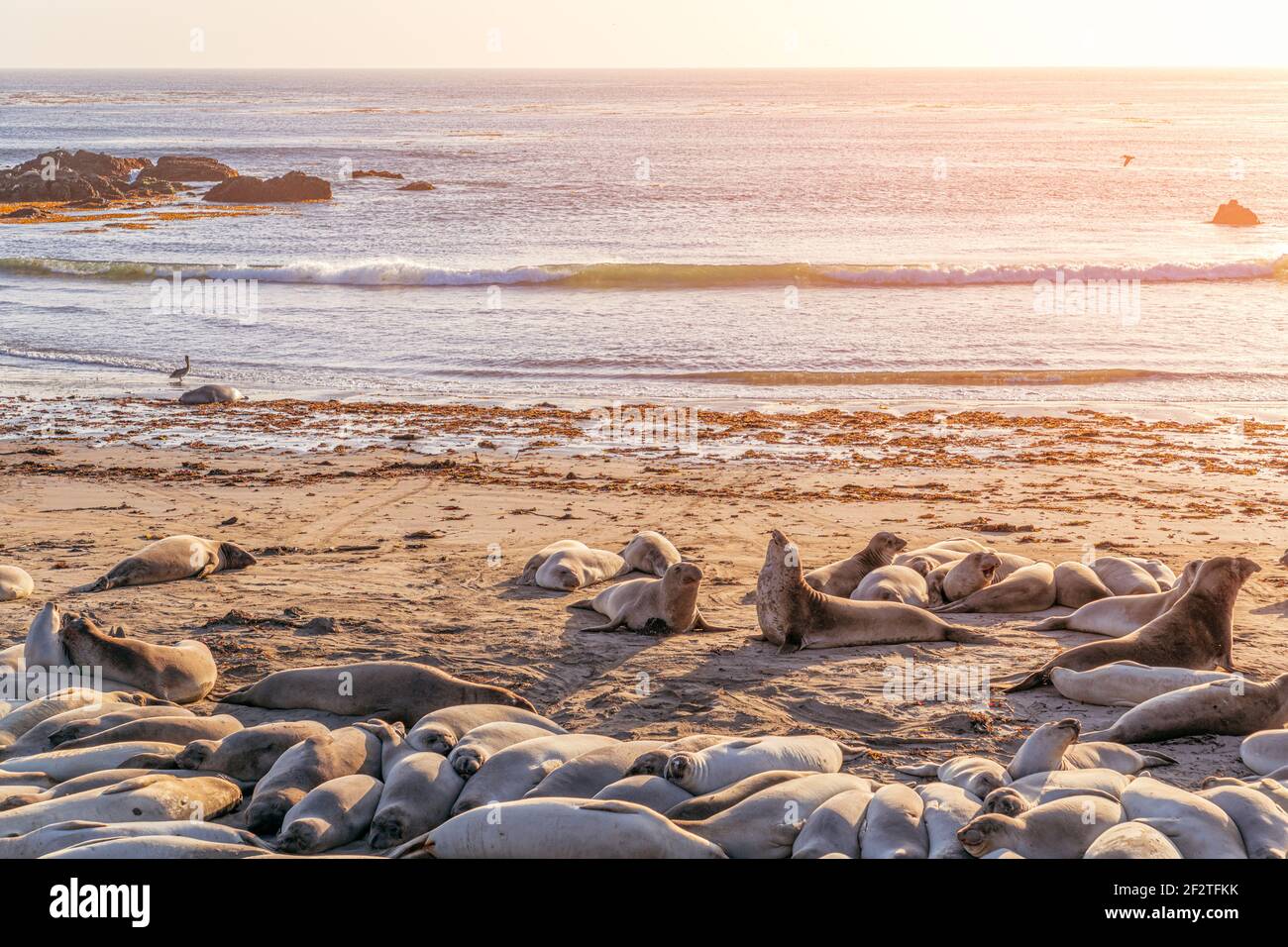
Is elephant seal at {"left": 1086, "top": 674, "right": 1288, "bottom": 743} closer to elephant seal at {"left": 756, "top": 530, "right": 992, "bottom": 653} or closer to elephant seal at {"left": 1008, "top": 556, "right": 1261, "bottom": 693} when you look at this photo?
elephant seal at {"left": 1008, "top": 556, "right": 1261, "bottom": 693}

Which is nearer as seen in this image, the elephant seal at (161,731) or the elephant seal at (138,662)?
the elephant seal at (161,731)

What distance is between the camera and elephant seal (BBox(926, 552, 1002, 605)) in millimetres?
8688

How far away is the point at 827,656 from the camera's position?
7.73m

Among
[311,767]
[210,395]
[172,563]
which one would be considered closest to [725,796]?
[311,767]

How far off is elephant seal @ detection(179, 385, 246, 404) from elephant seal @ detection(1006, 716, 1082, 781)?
13.7 m

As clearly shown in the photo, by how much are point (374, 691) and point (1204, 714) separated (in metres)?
4.37

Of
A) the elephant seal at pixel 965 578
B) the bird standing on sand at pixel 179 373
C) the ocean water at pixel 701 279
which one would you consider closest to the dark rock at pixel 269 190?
the ocean water at pixel 701 279

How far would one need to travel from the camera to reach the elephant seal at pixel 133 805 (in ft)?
15.5

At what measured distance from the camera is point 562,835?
4.30 metres

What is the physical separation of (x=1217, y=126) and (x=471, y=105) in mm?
67013

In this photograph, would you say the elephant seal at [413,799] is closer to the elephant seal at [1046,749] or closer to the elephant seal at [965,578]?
the elephant seal at [1046,749]

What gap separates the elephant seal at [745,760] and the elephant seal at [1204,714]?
1533mm

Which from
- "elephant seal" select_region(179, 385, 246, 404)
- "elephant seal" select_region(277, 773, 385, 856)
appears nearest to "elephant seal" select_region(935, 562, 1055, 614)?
"elephant seal" select_region(277, 773, 385, 856)
